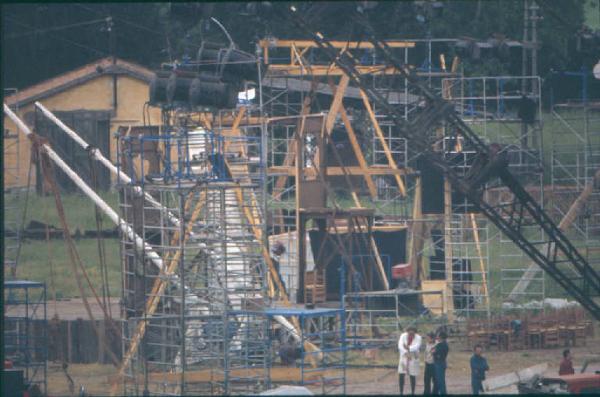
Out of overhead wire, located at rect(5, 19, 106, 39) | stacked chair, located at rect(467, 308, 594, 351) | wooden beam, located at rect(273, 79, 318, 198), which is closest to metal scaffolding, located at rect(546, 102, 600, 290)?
stacked chair, located at rect(467, 308, 594, 351)

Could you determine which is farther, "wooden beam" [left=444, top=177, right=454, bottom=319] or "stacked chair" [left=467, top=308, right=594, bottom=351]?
"wooden beam" [left=444, top=177, right=454, bottom=319]

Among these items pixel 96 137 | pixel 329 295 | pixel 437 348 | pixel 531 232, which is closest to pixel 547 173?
pixel 531 232

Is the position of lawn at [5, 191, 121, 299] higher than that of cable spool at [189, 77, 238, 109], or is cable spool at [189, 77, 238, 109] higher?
cable spool at [189, 77, 238, 109]

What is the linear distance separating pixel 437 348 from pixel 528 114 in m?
11.8

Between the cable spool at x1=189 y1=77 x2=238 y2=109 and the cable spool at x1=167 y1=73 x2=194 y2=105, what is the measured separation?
0.64 feet

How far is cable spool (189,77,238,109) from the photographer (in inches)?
1183

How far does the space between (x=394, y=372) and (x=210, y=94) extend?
6.84 metres

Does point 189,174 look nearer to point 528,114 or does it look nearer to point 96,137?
point 528,114

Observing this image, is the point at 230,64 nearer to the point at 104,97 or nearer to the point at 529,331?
the point at 529,331

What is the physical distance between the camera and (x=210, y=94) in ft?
99.1

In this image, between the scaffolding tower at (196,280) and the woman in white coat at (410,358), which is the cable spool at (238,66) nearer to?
the scaffolding tower at (196,280)

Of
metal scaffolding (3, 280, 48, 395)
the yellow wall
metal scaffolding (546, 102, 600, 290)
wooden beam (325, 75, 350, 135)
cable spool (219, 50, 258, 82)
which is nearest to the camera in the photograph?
metal scaffolding (3, 280, 48, 395)

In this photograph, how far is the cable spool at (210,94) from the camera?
30.0 m

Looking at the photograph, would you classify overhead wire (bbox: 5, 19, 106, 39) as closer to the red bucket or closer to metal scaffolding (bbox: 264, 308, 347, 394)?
the red bucket
